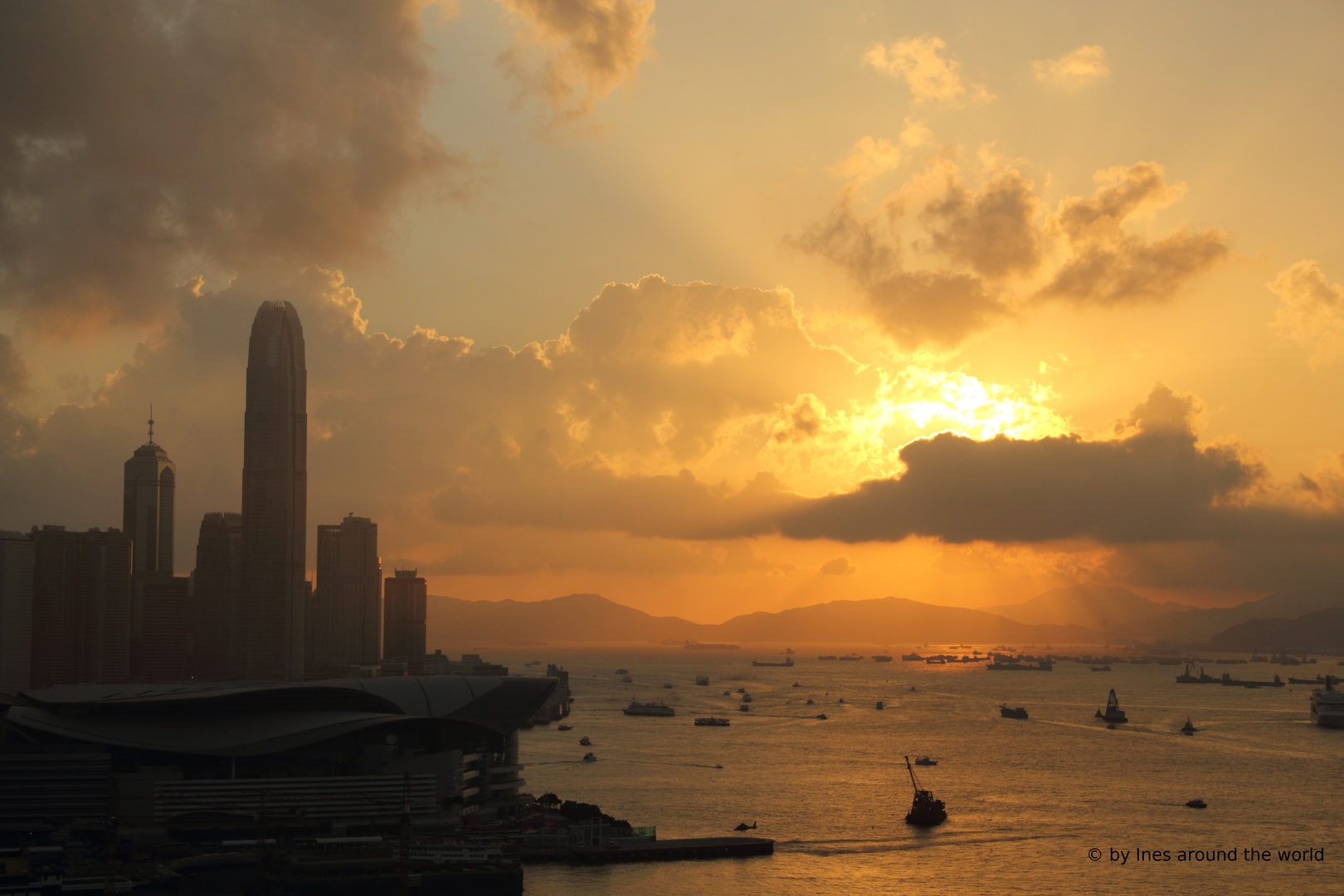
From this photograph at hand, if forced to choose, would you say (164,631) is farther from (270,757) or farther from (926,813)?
(926,813)

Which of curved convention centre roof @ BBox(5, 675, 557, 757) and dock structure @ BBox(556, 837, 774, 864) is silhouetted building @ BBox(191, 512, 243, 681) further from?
dock structure @ BBox(556, 837, 774, 864)

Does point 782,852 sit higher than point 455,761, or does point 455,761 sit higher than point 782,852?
point 455,761

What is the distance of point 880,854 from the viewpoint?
53.0 m

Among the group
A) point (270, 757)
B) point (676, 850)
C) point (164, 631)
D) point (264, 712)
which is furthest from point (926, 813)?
point (164, 631)

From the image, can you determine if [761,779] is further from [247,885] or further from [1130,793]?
[247,885]

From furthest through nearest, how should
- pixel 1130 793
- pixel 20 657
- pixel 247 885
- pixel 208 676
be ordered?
1. pixel 208 676
2. pixel 20 657
3. pixel 1130 793
4. pixel 247 885

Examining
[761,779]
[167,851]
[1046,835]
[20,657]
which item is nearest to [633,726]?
[761,779]

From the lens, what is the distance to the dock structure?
163ft

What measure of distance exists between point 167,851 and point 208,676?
139m

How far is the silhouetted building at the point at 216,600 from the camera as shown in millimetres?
176000

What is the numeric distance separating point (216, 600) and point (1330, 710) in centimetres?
15405

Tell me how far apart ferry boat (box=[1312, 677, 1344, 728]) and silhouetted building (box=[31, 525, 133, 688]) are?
149 metres

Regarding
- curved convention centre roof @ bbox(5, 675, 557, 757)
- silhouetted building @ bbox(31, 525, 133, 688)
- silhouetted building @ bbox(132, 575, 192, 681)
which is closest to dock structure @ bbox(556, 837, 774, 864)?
curved convention centre roof @ bbox(5, 675, 557, 757)

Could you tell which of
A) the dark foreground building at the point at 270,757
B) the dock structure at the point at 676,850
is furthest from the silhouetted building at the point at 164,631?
the dock structure at the point at 676,850
